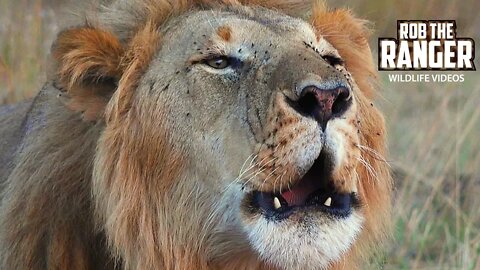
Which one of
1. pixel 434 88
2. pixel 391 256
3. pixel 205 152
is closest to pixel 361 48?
pixel 205 152

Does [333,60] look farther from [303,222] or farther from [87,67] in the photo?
[87,67]

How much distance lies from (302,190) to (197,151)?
35 centimetres

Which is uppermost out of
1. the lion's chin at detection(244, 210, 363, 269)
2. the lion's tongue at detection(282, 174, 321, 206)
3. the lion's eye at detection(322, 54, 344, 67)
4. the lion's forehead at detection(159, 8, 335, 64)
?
the lion's forehead at detection(159, 8, 335, 64)

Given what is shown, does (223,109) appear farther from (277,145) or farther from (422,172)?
(422,172)

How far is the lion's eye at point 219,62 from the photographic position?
3.29m

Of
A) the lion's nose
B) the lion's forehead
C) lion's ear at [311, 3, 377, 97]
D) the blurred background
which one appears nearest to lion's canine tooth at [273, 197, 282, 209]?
the lion's nose

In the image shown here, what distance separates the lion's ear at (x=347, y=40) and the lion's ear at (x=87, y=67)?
74 cm

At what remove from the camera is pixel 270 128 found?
3.01m

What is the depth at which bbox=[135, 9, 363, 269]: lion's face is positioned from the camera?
117 inches

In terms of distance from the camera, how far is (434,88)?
713cm

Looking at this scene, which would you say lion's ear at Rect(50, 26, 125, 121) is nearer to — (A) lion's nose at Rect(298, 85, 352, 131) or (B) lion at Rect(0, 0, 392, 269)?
(B) lion at Rect(0, 0, 392, 269)

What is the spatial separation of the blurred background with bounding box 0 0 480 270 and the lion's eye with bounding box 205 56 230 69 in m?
2.68

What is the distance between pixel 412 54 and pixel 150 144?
281 centimetres

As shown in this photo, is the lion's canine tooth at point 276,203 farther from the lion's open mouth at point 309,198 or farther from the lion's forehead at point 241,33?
the lion's forehead at point 241,33
